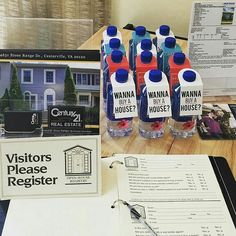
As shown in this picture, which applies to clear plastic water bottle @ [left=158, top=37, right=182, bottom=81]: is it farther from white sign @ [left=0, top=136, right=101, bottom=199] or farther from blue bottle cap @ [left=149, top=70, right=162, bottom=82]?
white sign @ [left=0, top=136, right=101, bottom=199]

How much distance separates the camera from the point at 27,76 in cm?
96

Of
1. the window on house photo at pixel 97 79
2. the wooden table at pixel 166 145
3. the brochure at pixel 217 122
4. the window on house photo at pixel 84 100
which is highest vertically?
the window on house photo at pixel 97 79

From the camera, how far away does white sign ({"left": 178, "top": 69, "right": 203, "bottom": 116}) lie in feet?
3.68

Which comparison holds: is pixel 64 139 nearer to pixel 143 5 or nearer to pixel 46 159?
pixel 46 159

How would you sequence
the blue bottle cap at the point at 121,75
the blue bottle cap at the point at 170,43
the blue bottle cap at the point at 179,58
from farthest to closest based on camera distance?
the blue bottle cap at the point at 170,43
the blue bottle cap at the point at 179,58
the blue bottle cap at the point at 121,75

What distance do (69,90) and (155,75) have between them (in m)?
0.25

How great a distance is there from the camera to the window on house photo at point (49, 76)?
3.16 ft

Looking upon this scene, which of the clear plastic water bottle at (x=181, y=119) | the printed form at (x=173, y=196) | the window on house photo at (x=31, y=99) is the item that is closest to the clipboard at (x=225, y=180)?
the printed form at (x=173, y=196)

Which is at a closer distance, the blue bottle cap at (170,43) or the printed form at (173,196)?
the printed form at (173,196)

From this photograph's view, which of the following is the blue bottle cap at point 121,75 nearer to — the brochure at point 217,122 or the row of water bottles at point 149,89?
the row of water bottles at point 149,89

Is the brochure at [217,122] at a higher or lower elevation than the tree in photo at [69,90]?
lower

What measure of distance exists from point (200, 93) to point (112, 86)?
23 centimetres

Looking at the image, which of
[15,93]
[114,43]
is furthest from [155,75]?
[15,93]

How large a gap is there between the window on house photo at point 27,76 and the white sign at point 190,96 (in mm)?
381
